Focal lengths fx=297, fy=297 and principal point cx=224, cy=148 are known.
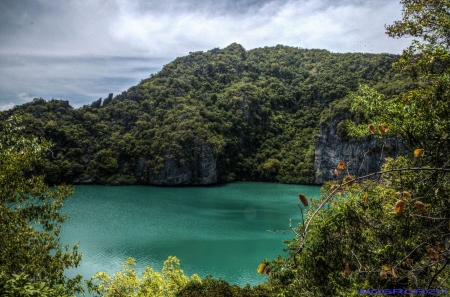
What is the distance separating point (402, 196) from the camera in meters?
3.59

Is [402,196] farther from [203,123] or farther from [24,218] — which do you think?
[203,123]

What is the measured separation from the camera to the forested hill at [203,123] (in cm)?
5634

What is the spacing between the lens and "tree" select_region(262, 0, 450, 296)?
4129 millimetres

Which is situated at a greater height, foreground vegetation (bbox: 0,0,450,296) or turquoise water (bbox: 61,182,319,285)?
foreground vegetation (bbox: 0,0,450,296)

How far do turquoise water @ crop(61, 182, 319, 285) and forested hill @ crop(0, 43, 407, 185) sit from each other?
40.6 ft

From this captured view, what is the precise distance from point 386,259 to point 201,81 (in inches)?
3159

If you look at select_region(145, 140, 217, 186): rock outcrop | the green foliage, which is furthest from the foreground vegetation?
select_region(145, 140, 217, 186): rock outcrop

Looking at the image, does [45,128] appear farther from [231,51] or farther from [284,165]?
[231,51]

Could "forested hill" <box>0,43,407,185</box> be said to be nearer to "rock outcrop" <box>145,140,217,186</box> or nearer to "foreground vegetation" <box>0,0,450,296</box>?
"rock outcrop" <box>145,140,217,186</box>

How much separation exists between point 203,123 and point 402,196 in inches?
2427

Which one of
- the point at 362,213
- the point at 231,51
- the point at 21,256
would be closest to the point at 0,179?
the point at 21,256

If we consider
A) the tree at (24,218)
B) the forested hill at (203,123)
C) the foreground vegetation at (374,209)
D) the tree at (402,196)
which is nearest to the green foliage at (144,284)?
the tree at (24,218)

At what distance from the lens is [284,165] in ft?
199

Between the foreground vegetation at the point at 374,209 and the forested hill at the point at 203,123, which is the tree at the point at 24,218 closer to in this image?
the foreground vegetation at the point at 374,209
